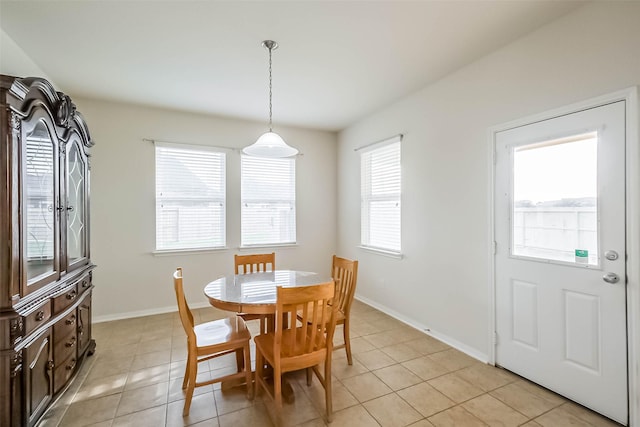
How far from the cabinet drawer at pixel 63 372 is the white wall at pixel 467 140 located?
3349 millimetres

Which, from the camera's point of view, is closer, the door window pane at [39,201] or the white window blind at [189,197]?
the door window pane at [39,201]

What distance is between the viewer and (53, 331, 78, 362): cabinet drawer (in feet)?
6.71

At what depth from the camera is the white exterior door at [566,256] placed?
1895 millimetres

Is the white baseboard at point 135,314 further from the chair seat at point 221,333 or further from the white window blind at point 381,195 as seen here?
the white window blind at point 381,195

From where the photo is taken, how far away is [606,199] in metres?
1.92

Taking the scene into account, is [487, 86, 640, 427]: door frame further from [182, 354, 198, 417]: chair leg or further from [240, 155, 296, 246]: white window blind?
[240, 155, 296, 246]: white window blind

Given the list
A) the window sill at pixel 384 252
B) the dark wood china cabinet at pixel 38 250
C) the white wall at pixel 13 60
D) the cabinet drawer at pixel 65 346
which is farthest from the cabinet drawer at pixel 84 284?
the window sill at pixel 384 252

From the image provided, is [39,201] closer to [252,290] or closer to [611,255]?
[252,290]

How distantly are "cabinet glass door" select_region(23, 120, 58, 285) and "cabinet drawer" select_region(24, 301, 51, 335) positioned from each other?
0.62 feet

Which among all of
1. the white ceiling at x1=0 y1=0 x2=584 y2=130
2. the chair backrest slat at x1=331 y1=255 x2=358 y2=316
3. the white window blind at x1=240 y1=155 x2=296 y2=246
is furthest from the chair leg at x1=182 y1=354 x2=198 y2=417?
the white window blind at x1=240 y1=155 x2=296 y2=246

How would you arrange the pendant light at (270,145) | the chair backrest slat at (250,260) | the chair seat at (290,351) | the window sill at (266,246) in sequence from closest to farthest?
the chair seat at (290,351), the pendant light at (270,145), the chair backrest slat at (250,260), the window sill at (266,246)

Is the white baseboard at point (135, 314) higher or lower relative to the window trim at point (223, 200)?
lower

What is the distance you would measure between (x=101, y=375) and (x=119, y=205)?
83.8 inches

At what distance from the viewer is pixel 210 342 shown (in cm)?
207
